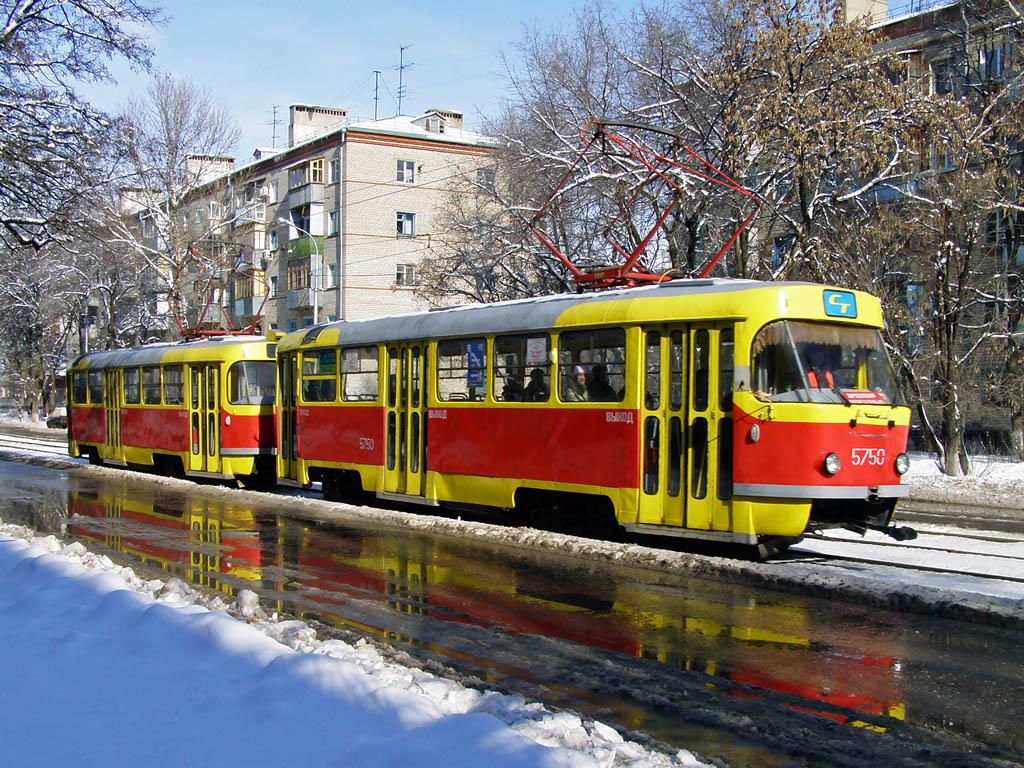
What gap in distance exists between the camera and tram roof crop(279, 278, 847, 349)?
1113cm

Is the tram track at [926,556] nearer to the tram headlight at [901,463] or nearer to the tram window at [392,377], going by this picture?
the tram headlight at [901,463]

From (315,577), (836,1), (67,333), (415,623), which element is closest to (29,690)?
(415,623)

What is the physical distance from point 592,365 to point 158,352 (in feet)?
46.1

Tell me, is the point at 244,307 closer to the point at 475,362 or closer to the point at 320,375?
the point at 320,375

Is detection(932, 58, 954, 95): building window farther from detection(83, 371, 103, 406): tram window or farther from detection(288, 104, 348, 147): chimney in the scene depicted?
detection(288, 104, 348, 147): chimney

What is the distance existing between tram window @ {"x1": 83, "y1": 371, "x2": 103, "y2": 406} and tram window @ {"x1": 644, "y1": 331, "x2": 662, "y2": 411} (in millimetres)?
18788

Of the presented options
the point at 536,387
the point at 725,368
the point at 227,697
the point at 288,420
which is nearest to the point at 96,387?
the point at 288,420

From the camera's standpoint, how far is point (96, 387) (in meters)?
26.3

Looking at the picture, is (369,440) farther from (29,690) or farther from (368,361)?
(29,690)

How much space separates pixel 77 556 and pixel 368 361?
6.48m

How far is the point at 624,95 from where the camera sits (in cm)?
2630

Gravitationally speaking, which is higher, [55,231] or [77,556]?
[55,231]

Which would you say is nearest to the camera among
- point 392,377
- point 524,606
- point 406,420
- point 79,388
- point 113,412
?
point 524,606

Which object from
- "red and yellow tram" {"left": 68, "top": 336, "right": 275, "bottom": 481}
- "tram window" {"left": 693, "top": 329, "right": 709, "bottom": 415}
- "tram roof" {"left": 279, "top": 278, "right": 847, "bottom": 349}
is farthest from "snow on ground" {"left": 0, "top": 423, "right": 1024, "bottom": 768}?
"red and yellow tram" {"left": 68, "top": 336, "right": 275, "bottom": 481}
